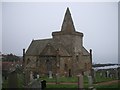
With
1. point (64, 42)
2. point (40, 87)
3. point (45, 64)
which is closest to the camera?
point (40, 87)

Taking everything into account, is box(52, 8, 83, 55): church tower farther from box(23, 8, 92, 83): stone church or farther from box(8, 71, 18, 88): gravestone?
box(8, 71, 18, 88): gravestone

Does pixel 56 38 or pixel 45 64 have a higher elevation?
pixel 56 38

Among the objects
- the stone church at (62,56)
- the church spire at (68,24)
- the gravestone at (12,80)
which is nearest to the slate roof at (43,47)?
the stone church at (62,56)

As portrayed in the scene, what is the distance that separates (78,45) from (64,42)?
2.52 meters

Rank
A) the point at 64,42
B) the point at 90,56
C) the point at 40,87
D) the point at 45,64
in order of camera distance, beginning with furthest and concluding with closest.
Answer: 1. the point at 90,56
2. the point at 64,42
3. the point at 45,64
4. the point at 40,87

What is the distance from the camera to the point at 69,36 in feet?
128

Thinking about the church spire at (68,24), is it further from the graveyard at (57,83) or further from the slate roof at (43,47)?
the graveyard at (57,83)

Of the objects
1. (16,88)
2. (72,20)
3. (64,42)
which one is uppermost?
(72,20)

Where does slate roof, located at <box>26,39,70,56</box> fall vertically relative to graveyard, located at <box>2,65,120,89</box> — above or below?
above

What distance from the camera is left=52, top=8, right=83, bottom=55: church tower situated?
128 feet

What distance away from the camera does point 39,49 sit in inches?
1650

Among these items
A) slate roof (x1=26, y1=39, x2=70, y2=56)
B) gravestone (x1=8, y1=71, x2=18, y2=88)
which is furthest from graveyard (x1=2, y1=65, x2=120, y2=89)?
slate roof (x1=26, y1=39, x2=70, y2=56)

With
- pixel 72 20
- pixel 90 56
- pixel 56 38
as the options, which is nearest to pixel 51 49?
pixel 56 38

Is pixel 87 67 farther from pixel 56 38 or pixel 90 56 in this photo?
pixel 56 38
